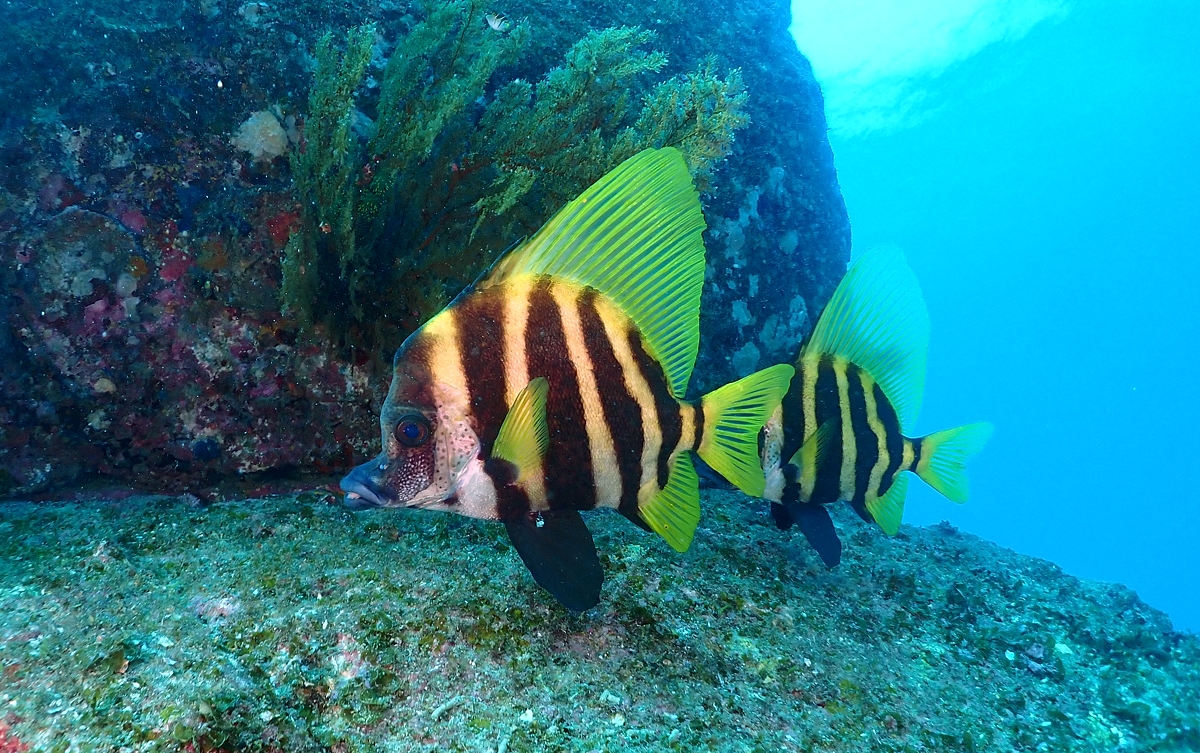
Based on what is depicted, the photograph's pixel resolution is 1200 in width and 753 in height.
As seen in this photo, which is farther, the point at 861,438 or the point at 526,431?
the point at 861,438

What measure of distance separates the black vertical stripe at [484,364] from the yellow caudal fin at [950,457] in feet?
8.08

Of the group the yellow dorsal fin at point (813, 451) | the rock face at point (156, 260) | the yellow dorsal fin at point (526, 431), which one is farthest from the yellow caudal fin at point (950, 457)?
the rock face at point (156, 260)

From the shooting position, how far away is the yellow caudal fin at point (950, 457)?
3.13 meters

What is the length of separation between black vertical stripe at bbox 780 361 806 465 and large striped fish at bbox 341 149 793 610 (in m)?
0.99

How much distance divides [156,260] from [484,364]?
95.9 inches

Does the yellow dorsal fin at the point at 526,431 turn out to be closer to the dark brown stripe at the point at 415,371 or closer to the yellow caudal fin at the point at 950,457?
the dark brown stripe at the point at 415,371

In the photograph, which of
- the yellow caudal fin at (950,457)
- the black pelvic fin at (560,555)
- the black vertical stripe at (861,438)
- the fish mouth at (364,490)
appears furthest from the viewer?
the yellow caudal fin at (950,457)

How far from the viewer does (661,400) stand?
185 centimetres

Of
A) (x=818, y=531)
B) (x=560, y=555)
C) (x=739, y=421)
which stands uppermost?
(x=739, y=421)

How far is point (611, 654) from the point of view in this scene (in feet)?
7.14

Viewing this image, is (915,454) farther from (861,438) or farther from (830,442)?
(830,442)

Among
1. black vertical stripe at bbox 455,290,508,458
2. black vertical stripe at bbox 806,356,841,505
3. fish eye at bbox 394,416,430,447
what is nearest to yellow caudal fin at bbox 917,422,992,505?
black vertical stripe at bbox 806,356,841,505

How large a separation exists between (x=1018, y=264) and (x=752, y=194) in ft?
357

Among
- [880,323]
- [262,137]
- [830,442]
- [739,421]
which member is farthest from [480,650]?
[262,137]
